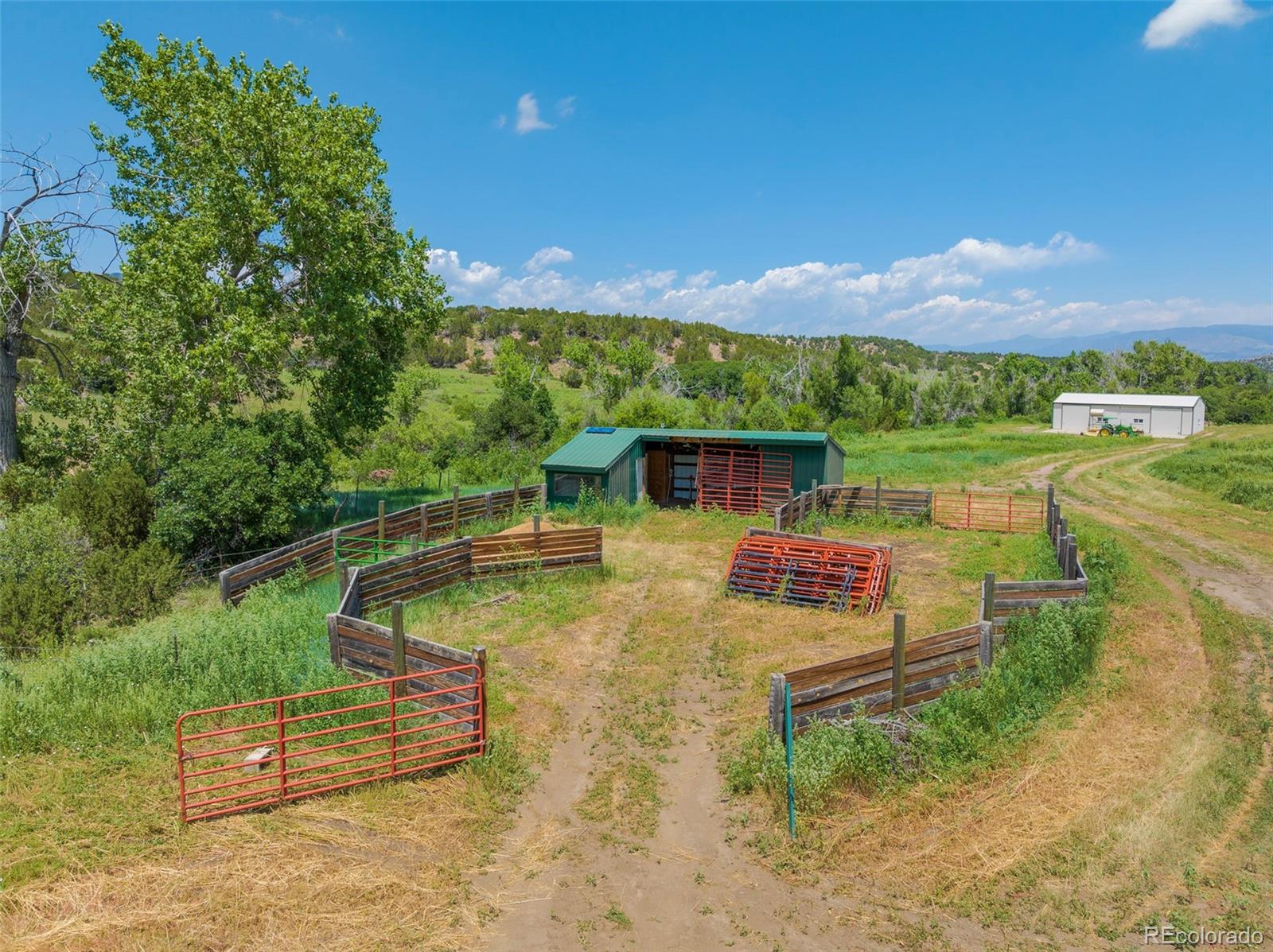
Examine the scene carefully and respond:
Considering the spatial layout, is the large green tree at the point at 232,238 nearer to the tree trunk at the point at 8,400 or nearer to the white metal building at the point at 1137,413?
the tree trunk at the point at 8,400

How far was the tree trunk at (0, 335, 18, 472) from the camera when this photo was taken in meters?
21.8

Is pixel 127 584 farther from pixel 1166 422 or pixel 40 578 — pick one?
pixel 1166 422

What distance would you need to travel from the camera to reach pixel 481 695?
31.0 feet

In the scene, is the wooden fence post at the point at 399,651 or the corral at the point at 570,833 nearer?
the corral at the point at 570,833

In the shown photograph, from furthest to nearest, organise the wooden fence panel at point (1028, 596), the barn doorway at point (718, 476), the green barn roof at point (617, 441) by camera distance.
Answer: the barn doorway at point (718, 476), the green barn roof at point (617, 441), the wooden fence panel at point (1028, 596)

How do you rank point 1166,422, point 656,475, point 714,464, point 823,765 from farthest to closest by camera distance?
point 1166,422
point 656,475
point 714,464
point 823,765

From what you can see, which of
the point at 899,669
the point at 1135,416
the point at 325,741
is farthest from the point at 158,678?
the point at 1135,416

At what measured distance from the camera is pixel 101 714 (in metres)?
9.75

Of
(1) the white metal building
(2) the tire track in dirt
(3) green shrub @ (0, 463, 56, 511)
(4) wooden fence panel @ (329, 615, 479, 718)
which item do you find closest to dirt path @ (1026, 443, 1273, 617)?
(2) the tire track in dirt

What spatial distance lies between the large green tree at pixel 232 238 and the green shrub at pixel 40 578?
19.3ft

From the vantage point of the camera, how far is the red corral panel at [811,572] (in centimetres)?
1578

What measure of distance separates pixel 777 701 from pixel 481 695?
12.1ft

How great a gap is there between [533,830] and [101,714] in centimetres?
607
